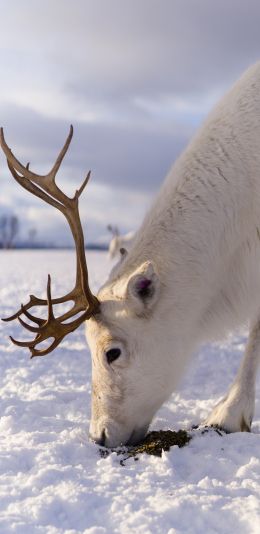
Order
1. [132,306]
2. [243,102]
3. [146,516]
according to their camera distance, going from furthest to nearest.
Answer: [243,102] → [132,306] → [146,516]

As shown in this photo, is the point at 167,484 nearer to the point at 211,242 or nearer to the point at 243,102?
the point at 211,242

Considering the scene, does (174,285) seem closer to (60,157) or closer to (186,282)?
(186,282)

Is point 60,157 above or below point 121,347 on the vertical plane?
above

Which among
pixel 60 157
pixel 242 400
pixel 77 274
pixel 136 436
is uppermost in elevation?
pixel 60 157

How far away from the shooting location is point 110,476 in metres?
3.73

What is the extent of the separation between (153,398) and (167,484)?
984 millimetres

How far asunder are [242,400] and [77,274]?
1591 mm

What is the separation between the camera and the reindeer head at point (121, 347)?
435cm

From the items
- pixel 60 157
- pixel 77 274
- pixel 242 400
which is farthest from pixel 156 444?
pixel 60 157

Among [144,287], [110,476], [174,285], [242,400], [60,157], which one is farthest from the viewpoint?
[242,400]

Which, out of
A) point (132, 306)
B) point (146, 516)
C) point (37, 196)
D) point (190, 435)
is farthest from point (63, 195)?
point (146, 516)

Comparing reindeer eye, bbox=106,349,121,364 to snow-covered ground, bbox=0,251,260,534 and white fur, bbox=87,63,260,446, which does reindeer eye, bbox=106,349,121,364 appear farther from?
snow-covered ground, bbox=0,251,260,534

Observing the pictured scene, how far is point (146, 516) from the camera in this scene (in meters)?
3.21

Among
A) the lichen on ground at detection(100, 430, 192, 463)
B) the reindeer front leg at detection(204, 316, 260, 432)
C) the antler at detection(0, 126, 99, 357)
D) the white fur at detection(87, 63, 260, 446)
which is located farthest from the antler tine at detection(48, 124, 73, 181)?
the reindeer front leg at detection(204, 316, 260, 432)
